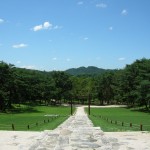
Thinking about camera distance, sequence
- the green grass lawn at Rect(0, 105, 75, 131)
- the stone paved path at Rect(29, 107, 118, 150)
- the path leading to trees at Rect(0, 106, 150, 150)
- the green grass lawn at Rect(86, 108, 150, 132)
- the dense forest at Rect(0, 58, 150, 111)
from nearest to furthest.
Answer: the stone paved path at Rect(29, 107, 118, 150), the path leading to trees at Rect(0, 106, 150, 150), the green grass lawn at Rect(86, 108, 150, 132), the green grass lawn at Rect(0, 105, 75, 131), the dense forest at Rect(0, 58, 150, 111)

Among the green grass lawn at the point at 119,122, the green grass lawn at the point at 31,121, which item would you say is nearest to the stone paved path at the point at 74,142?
the green grass lawn at the point at 119,122

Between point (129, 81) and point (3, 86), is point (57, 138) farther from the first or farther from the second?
point (129, 81)

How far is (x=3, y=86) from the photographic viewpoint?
82.2 metres

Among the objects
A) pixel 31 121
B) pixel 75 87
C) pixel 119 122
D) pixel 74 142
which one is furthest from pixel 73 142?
pixel 75 87

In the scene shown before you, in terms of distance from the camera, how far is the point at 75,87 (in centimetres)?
13762

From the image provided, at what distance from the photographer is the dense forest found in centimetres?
8500

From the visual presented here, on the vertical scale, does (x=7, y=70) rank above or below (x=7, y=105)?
above

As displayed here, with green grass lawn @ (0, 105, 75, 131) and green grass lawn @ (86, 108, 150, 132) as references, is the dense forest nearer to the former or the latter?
green grass lawn @ (0, 105, 75, 131)

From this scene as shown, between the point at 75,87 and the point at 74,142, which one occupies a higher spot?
the point at 75,87

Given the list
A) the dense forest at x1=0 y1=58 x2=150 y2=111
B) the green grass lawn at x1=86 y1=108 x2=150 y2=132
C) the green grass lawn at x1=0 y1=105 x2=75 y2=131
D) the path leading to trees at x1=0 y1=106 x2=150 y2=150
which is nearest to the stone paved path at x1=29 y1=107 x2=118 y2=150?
the path leading to trees at x1=0 y1=106 x2=150 y2=150

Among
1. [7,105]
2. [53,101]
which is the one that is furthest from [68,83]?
[7,105]

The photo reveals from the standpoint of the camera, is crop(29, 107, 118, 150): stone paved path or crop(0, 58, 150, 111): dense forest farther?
crop(0, 58, 150, 111): dense forest

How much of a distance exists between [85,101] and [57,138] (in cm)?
12719

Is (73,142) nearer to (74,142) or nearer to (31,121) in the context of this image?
(74,142)
